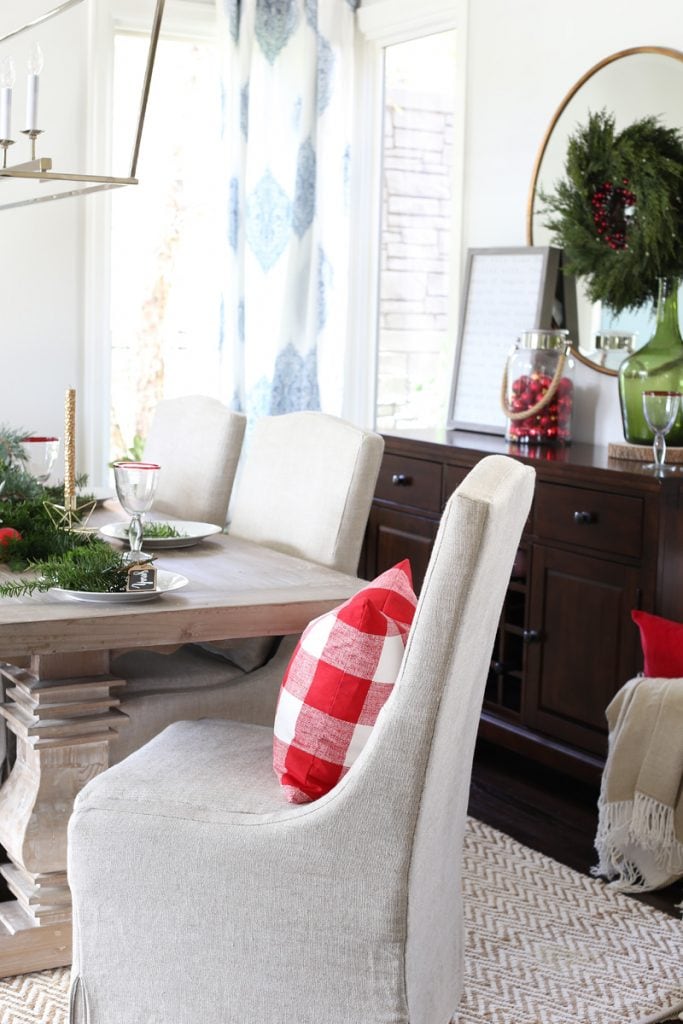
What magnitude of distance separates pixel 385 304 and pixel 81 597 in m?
2.94

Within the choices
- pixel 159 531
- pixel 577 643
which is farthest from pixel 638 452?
pixel 159 531

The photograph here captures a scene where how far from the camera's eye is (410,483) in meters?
3.53

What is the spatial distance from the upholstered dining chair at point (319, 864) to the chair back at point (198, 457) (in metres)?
1.35

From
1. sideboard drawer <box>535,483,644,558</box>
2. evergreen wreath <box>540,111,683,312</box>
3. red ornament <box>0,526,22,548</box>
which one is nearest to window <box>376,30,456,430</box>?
evergreen wreath <box>540,111,683,312</box>

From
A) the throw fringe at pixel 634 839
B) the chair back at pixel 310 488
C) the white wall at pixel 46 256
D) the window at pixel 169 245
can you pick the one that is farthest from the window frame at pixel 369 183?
the throw fringe at pixel 634 839

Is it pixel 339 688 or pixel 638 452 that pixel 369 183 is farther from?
pixel 339 688

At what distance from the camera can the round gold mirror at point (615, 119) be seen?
10.7ft

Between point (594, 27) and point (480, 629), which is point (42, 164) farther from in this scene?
point (594, 27)

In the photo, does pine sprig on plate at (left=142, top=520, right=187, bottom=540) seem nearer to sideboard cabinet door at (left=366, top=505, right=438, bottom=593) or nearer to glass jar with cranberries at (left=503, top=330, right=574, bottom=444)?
sideboard cabinet door at (left=366, top=505, right=438, bottom=593)

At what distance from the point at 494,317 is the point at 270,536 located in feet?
4.44

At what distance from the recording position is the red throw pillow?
8.76 feet

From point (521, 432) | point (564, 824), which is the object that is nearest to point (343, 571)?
point (564, 824)

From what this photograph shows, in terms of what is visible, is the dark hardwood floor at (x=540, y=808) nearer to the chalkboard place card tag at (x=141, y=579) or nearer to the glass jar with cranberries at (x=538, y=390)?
the glass jar with cranberries at (x=538, y=390)

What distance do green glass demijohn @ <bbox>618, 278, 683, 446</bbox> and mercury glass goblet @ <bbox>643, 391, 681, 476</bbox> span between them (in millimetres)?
117
